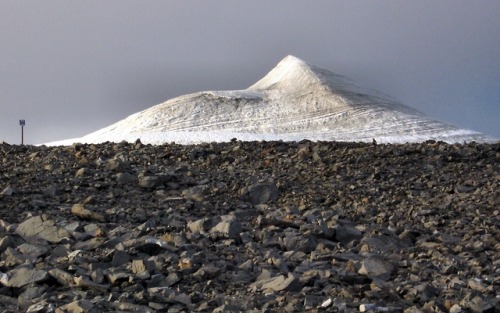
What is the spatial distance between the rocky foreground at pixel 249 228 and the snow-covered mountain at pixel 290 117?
30.6 ft

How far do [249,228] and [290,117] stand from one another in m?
16.6

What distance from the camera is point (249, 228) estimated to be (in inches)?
378

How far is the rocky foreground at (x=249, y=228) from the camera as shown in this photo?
7.05 metres

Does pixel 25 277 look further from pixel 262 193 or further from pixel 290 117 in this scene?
pixel 290 117

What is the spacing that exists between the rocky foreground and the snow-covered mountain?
9.33 metres

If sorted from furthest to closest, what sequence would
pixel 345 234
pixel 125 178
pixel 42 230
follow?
1. pixel 125 178
2. pixel 345 234
3. pixel 42 230

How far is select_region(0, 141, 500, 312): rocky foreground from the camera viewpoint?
7.05 metres

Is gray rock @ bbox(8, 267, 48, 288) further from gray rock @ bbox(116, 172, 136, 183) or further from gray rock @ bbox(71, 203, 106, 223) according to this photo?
gray rock @ bbox(116, 172, 136, 183)

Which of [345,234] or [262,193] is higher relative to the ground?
[262,193]

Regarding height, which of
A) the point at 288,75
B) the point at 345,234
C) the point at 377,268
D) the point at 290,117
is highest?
the point at 288,75

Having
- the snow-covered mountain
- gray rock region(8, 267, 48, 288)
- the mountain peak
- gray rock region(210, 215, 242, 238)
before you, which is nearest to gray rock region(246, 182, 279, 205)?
gray rock region(210, 215, 242, 238)

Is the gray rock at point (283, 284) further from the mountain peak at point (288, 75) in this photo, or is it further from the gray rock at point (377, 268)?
the mountain peak at point (288, 75)

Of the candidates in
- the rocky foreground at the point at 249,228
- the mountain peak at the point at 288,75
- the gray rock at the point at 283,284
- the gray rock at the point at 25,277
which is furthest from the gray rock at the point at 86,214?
the mountain peak at the point at 288,75

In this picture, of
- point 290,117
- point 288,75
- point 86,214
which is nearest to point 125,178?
point 86,214
